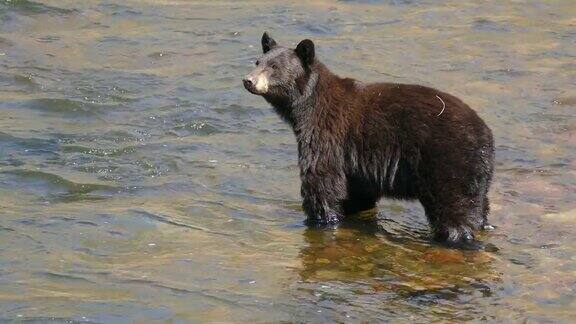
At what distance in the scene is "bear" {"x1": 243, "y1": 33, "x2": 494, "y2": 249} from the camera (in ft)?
29.1

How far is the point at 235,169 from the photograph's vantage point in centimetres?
→ 1107

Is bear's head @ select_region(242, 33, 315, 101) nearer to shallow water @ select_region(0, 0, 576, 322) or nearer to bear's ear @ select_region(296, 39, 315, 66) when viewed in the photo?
bear's ear @ select_region(296, 39, 315, 66)

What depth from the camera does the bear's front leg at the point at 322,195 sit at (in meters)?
9.43

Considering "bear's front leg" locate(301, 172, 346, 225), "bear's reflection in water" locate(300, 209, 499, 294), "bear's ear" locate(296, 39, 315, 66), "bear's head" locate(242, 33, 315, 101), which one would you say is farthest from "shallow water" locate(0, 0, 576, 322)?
"bear's ear" locate(296, 39, 315, 66)

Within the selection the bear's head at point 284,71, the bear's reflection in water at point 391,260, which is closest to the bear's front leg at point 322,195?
the bear's reflection in water at point 391,260

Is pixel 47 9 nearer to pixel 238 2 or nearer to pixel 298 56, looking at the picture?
pixel 238 2

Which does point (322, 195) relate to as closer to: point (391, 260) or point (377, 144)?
point (377, 144)

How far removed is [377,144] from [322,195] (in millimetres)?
666

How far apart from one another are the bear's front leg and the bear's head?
76 centimetres

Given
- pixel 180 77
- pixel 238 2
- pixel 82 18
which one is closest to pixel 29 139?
pixel 180 77

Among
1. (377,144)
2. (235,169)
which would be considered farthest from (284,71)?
(235,169)

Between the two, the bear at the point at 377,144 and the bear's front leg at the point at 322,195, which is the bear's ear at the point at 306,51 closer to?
the bear at the point at 377,144

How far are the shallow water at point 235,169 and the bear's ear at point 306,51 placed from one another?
1437 mm

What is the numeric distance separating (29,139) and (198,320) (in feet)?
16.3
